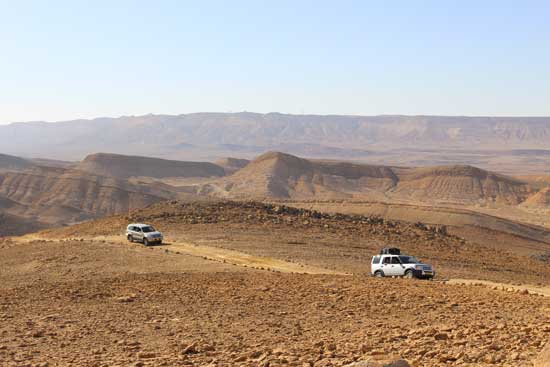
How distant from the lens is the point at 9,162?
524ft

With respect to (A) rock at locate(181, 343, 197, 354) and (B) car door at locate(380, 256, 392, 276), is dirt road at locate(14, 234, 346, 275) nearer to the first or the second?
(B) car door at locate(380, 256, 392, 276)

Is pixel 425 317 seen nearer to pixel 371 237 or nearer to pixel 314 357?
pixel 314 357

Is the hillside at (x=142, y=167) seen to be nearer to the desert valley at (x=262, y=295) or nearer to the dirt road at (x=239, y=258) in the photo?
the desert valley at (x=262, y=295)

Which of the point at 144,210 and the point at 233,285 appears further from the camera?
the point at 144,210

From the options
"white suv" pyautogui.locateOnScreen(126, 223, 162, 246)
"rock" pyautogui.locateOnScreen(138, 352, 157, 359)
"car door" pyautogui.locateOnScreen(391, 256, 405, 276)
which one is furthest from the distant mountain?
"rock" pyautogui.locateOnScreen(138, 352, 157, 359)

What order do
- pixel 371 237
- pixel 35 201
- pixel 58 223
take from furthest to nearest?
pixel 35 201 < pixel 58 223 < pixel 371 237

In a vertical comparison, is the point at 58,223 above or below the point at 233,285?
below

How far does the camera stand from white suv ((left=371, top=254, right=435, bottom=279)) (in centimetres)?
2519

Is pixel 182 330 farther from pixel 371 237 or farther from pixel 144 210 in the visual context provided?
pixel 144 210

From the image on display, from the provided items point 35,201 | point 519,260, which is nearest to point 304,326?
point 519,260

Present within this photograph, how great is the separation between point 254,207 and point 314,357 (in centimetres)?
3286

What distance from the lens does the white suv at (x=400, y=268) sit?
82.6 feet

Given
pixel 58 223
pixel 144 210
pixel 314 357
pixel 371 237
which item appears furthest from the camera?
pixel 58 223

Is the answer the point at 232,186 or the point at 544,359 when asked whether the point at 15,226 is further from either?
the point at 544,359
